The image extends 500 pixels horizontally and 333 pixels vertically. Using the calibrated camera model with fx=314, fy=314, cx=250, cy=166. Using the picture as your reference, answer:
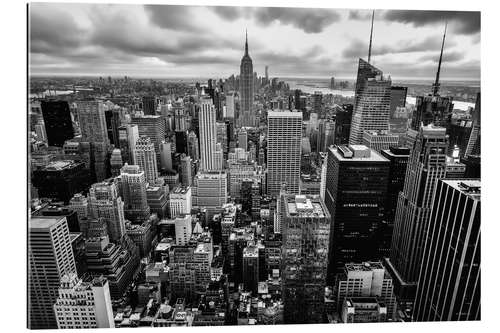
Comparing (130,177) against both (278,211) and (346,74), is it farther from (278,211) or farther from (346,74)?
(346,74)

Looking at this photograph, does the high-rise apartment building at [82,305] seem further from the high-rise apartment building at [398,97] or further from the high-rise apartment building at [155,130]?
the high-rise apartment building at [398,97]

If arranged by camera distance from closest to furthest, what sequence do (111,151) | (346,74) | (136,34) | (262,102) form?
(136,34), (346,74), (262,102), (111,151)

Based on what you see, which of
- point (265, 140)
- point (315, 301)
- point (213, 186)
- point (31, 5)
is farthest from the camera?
point (265, 140)

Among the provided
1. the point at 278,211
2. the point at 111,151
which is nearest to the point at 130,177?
the point at 111,151

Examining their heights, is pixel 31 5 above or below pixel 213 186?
above

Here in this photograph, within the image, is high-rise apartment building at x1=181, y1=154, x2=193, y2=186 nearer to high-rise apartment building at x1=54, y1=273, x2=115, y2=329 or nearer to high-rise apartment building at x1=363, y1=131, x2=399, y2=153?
high-rise apartment building at x1=363, y1=131, x2=399, y2=153

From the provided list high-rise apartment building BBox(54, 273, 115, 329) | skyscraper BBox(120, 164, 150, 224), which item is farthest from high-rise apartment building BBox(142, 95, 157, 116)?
high-rise apartment building BBox(54, 273, 115, 329)

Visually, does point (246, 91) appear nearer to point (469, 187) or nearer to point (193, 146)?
point (469, 187)
